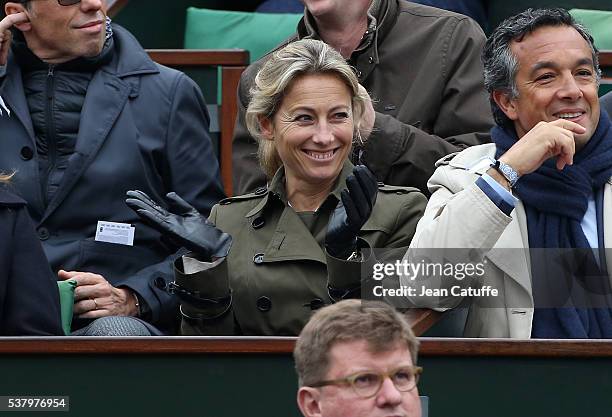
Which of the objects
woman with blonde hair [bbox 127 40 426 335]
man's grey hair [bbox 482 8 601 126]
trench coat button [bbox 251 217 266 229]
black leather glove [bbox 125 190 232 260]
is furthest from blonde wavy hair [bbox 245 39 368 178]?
black leather glove [bbox 125 190 232 260]

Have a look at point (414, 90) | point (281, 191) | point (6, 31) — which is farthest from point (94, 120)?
point (414, 90)

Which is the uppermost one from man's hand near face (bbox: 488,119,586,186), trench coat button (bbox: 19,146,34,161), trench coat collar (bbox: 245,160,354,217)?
man's hand near face (bbox: 488,119,586,186)

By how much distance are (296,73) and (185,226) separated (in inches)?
25.8

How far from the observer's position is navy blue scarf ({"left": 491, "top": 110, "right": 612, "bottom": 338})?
4.63 meters

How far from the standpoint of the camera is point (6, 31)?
5715mm

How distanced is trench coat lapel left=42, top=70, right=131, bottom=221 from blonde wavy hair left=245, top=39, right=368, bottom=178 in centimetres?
63

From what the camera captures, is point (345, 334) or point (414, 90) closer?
point (345, 334)

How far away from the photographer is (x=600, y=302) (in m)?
4.67

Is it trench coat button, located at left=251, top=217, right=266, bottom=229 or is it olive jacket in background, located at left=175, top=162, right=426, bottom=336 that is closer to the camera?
olive jacket in background, located at left=175, top=162, right=426, bottom=336

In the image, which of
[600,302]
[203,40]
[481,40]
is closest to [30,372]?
[600,302]

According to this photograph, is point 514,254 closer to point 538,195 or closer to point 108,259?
point 538,195

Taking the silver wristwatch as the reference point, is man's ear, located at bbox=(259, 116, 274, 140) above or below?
below

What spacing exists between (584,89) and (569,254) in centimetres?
51

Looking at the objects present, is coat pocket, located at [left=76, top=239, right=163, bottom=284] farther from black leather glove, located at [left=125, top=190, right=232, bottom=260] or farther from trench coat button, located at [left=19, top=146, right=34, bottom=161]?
black leather glove, located at [left=125, top=190, right=232, bottom=260]
